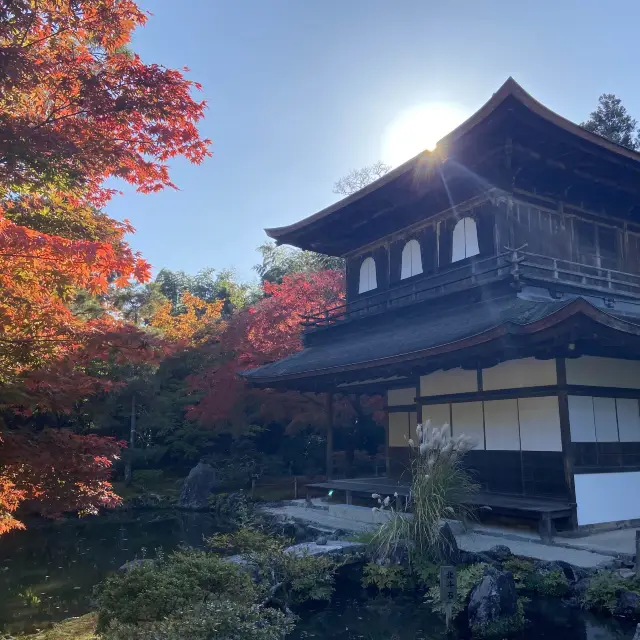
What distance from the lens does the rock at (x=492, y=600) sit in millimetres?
5922

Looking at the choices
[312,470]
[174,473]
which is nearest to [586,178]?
[312,470]

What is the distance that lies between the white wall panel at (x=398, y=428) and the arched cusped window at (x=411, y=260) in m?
3.50

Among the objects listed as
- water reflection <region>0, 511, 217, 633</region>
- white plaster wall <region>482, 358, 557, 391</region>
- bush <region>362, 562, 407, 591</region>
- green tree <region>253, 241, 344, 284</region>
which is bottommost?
water reflection <region>0, 511, 217, 633</region>

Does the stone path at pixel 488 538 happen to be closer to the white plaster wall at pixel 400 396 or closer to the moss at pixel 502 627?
the moss at pixel 502 627

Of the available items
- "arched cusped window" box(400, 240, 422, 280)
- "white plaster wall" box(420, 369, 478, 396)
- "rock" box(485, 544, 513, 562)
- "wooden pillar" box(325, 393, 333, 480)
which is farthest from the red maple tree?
"rock" box(485, 544, 513, 562)

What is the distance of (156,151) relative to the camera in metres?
7.16

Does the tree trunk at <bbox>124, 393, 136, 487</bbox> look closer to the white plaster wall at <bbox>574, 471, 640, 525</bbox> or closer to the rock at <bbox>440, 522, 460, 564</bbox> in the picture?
the rock at <bbox>440, 522, 460, 564</bbox>

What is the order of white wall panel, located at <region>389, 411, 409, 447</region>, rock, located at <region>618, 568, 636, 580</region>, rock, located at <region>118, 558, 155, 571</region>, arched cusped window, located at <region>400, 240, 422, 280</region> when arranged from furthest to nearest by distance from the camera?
1. white wall panel, located at <region>389, 411, 409, 447</region>
2. arched cusped window, located at <region>400, 240, 422, 280</region>
3. rock, located at <region>618, 568, 636, 580</region>
4. rock, located at <region>118, 558, 155, 571</region>

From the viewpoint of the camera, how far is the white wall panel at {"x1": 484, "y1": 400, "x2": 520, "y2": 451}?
10516 mm

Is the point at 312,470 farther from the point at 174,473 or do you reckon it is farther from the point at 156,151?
the point at 156,151

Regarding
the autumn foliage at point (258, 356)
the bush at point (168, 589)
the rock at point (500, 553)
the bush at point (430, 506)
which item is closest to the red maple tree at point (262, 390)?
the autumn foliage at point (258, 356)

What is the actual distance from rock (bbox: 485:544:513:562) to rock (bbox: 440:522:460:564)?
50 centimetres

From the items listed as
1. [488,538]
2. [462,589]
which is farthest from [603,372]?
[462,589]

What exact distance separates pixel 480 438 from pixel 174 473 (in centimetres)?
1505
